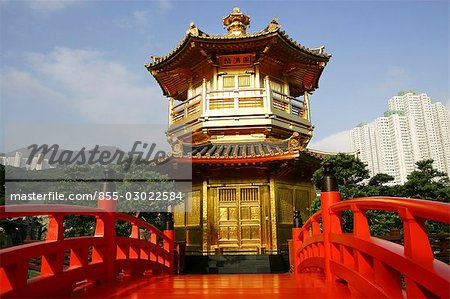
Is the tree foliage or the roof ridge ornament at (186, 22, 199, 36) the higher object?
the roof ridge ornament at (186, 22, 199, 36)

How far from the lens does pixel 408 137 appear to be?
4422cm

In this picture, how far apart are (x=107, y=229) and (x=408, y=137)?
47.6m

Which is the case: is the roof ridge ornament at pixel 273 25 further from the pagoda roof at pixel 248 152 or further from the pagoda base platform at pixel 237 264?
the pagoda base platform at pixel 237 264

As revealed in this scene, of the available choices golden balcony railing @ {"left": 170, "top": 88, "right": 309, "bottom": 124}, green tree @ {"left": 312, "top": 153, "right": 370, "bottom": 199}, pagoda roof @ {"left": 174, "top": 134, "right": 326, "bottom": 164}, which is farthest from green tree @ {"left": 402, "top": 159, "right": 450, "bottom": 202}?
golden balcony railing @ {"left": 170, "top": 88, "right": 309, "bottom": 124}

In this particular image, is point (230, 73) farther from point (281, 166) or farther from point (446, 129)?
point (446, 129)

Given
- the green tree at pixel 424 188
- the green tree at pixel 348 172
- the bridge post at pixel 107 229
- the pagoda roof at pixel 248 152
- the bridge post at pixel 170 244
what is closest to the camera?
the bridge post at pixel 107 229

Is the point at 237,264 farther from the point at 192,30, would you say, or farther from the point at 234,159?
the point at 192,30

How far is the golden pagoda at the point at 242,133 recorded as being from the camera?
1180 cm

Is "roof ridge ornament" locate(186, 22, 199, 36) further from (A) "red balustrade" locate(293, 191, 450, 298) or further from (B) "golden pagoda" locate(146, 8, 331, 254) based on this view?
(A) "red balustrade" locate(293, 191, 450, 298)

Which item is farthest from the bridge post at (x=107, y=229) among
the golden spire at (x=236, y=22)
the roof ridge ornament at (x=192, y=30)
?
the golden spire at (x=236, y=22)

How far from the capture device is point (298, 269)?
680 cm

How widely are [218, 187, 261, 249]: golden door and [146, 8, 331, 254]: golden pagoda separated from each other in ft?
0.12

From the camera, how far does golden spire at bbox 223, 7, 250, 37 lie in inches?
621

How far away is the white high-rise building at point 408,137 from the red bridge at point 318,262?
1668 inches
